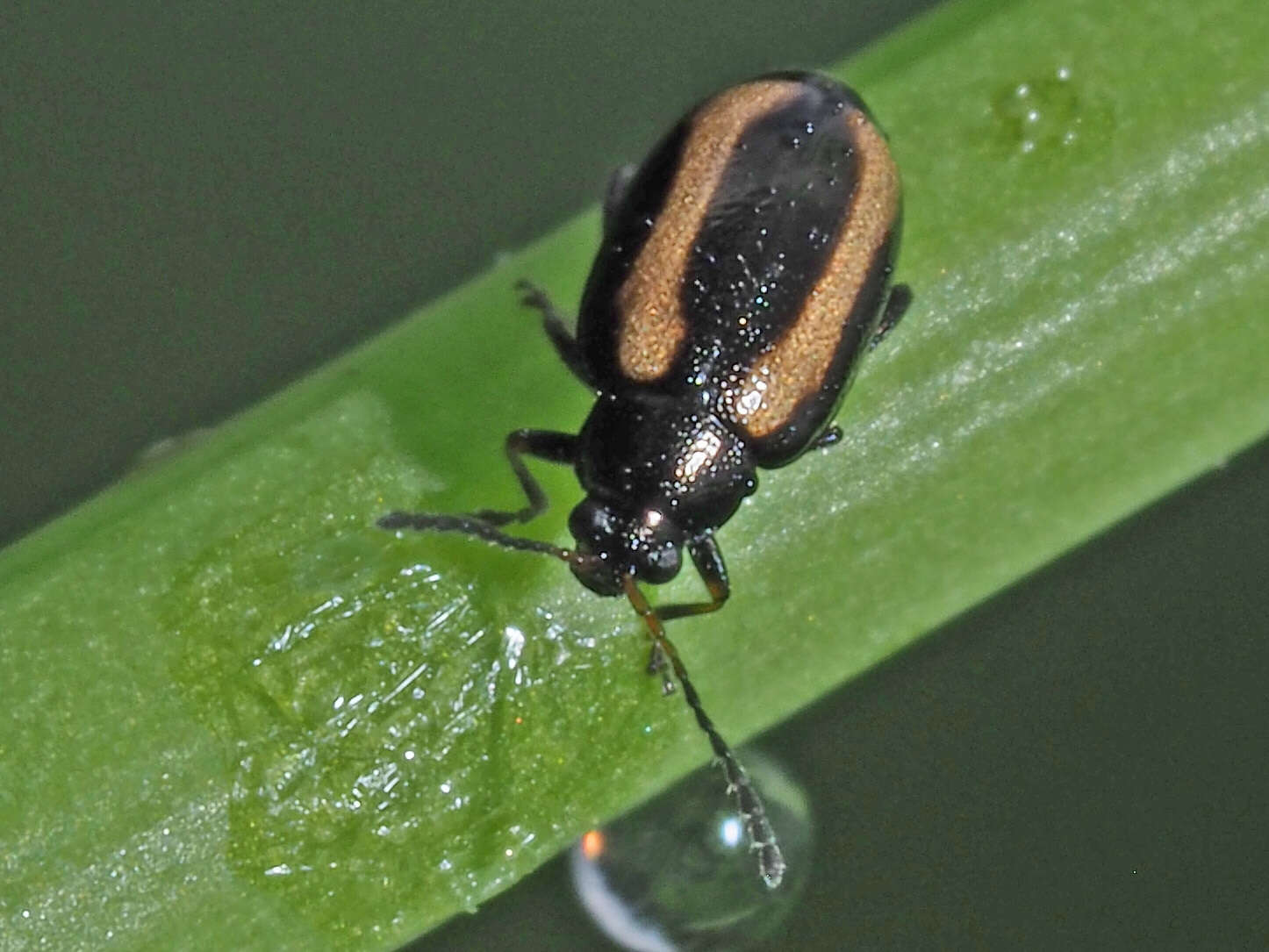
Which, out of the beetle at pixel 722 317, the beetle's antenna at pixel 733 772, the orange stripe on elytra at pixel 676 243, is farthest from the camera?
the orange stripe on elytra at pixel 676 243

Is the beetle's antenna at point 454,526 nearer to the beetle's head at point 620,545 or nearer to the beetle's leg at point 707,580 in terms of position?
the beetle's head at point 620,545

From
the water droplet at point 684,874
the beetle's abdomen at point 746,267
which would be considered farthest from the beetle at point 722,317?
the water droplet at point 684,874

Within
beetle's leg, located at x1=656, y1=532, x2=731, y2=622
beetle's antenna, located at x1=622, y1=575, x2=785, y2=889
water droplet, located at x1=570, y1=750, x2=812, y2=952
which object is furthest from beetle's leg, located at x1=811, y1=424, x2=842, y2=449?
water droplet, located at x1=570, y1=750, x2=812, y2=952

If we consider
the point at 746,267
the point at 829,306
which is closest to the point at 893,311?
the point at 829,306

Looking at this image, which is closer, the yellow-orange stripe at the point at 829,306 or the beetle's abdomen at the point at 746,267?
the yellow-orange stripe at the point at 829,306

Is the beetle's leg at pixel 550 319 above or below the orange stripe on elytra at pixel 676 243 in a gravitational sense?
above

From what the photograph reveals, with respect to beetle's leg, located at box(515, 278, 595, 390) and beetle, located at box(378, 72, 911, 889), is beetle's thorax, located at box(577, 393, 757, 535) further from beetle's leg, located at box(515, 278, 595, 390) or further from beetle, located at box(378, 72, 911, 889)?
beetle's leg, located at box(515, 278, 595, 390)

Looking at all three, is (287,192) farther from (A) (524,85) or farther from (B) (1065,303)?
(B) (1065,303)
